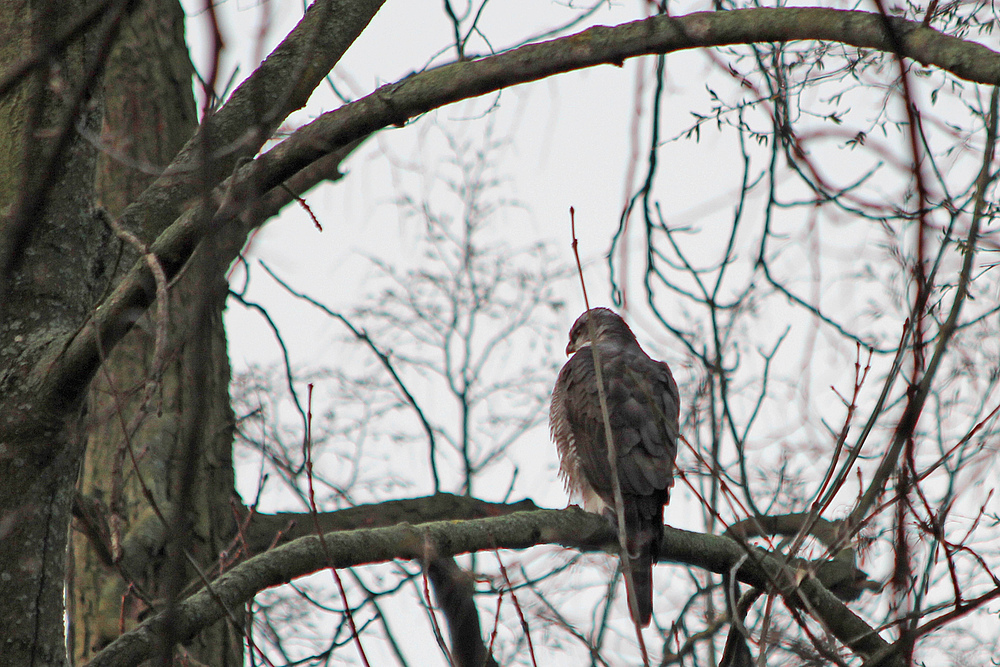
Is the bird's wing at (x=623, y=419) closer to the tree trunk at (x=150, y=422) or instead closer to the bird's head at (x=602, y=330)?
the bird's head at (x=602, y=330)

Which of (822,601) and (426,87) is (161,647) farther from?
(822,601)

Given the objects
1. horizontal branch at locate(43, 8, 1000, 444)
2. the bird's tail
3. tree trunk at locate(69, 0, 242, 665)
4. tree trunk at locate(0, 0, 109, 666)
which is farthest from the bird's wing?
tree trunk at locate(0, 0, 109, 666)

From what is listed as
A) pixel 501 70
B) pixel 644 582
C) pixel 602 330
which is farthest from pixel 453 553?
pixel 602 330

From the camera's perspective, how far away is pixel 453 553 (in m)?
3.01

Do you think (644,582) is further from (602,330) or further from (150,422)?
(602,330)

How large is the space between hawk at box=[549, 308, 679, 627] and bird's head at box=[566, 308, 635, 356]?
204 mm

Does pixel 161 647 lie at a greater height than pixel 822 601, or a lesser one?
lesser

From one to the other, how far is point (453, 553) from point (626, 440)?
2.01 meters

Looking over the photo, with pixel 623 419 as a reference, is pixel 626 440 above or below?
below

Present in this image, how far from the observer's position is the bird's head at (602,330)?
246 inches

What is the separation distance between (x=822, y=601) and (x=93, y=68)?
8.92 feet

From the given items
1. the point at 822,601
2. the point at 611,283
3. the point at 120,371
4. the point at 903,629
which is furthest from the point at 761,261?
the point at 120,371

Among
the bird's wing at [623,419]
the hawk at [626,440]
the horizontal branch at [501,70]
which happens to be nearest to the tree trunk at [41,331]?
the horizontal branch at [501,70]

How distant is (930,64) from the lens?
2.30 m
